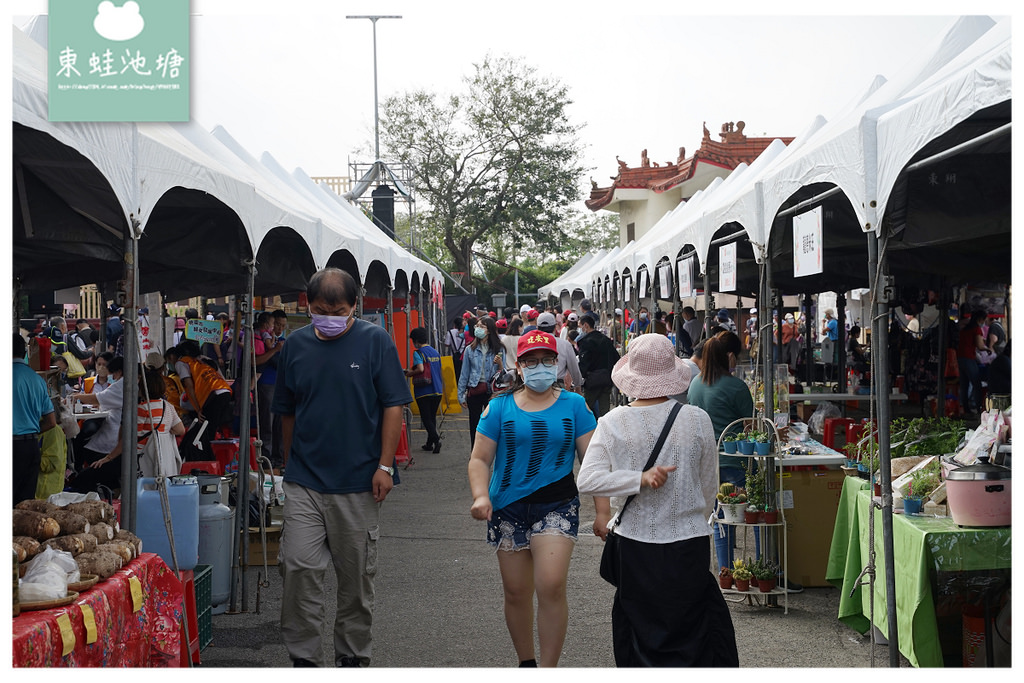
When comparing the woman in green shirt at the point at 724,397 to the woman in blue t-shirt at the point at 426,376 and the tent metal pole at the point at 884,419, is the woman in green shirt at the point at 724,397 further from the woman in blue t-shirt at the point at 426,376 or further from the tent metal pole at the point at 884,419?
the woman in blue t-shirt at the point at 426,376

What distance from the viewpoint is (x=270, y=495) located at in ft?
24.3

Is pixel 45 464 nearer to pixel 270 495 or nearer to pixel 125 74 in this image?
pixel 270 495

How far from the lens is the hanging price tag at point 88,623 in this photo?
353cm

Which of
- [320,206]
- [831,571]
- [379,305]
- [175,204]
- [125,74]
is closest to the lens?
[125,74]

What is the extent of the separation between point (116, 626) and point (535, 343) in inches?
81.1

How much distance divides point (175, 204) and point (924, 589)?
4800 mm

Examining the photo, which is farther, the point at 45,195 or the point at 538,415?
the point at 45,195

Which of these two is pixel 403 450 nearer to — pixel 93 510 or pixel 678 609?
pixel 93 510

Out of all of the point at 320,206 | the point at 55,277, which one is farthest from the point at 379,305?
the point at 55,277

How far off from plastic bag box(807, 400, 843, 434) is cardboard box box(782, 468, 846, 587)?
14.1ft

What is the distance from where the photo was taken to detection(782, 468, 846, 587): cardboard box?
6.44 m

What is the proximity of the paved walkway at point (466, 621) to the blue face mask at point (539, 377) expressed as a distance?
57.7 inches

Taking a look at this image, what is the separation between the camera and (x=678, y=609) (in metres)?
3.83

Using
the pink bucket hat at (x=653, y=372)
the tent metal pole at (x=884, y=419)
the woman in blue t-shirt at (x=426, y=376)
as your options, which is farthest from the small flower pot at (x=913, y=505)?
the woman in blue t-shirt at (x=426, y=376)
